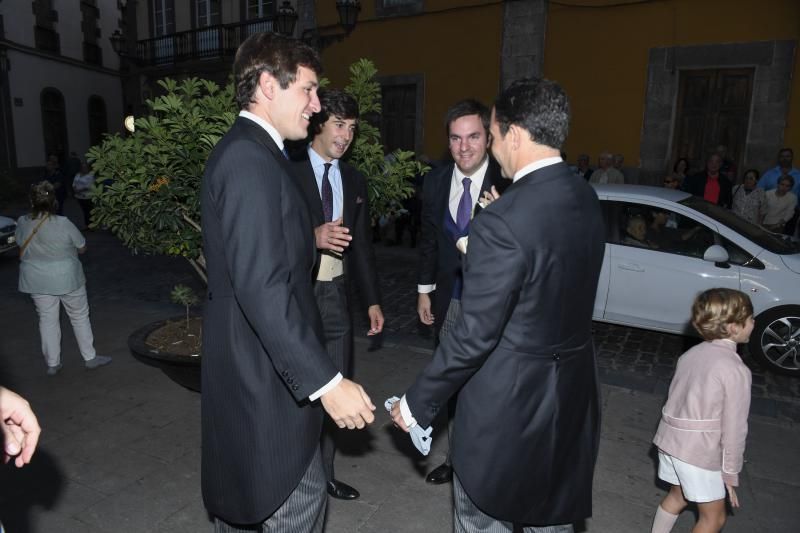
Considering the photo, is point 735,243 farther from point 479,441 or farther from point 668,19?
point 668,19

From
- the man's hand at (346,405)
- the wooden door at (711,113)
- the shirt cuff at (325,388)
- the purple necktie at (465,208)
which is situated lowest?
the man's hand at (346,405)

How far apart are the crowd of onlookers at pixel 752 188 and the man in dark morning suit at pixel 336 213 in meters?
7.60

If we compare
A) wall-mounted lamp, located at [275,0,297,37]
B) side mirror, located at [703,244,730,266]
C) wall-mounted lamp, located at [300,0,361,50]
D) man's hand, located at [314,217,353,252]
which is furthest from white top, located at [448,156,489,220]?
wall-mounted lamp, located at [275,0,297,37]

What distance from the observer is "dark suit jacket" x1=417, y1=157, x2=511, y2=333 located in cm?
360

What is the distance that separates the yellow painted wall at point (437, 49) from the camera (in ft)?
45.0

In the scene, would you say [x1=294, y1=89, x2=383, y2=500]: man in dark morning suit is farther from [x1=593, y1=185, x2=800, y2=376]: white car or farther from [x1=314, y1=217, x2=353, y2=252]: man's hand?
[x1=593, y1=185, x2=800, y2=376]: white car

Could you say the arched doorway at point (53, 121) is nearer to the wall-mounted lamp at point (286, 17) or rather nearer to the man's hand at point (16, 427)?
the wall-mounted lamp at point (286, 17)

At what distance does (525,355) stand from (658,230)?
4.85 meters

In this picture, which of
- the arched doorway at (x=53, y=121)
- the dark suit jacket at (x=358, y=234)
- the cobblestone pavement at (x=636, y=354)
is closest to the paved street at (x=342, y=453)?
the cobblestone pavement at (x=636, y=354)

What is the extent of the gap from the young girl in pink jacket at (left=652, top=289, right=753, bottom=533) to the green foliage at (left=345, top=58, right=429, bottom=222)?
2.25 m

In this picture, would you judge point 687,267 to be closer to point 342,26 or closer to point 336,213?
point 336,213

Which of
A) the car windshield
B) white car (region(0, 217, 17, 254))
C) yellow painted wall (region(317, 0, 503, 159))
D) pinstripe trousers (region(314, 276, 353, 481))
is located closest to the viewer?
pinstripe trousers (region(314, 276, 353, 481))

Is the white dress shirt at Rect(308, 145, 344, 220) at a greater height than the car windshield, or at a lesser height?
greater

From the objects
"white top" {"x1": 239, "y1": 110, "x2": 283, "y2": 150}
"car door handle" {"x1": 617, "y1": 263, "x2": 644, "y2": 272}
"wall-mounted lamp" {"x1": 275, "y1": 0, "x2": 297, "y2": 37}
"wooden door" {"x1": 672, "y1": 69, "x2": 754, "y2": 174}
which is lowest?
"car door handle" {"x1": 617, "y1": 263, "x2": 644, "y2": 272}
